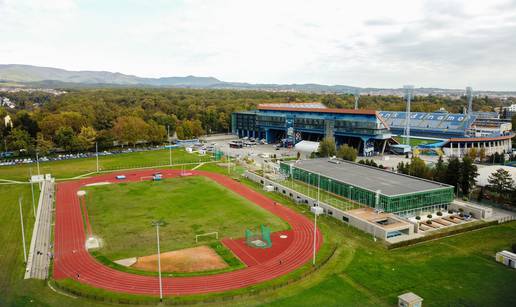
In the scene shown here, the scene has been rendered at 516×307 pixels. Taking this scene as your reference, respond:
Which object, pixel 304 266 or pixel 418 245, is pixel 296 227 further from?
pixel 418 245

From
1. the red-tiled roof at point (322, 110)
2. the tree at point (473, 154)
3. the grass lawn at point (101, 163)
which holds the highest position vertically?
the red-tiled roof at point (322, 110)

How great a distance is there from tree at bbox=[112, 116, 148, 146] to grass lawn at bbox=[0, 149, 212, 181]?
16.9ft

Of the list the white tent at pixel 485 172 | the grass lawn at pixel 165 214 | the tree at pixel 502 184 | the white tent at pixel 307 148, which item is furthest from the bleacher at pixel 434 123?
the grass lawn at pixel 165 214

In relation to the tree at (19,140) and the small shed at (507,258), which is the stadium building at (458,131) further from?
the tree at (19,140)

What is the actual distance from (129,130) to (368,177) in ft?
212

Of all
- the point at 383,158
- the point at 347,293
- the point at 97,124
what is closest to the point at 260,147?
the point at 383,158

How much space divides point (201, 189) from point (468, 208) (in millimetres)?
35774

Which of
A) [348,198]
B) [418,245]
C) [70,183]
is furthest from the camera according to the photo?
[70,183]

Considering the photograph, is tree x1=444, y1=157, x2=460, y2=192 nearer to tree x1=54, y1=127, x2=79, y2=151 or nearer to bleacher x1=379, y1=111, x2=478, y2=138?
bleacher x1=379, y1=111, x2=478, y2=138

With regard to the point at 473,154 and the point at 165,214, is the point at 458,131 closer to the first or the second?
the point at 473,154

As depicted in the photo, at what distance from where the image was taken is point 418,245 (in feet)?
119

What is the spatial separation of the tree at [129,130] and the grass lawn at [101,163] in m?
5.16

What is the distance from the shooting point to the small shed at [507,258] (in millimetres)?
31984

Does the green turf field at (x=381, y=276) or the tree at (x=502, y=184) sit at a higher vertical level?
the tree at (x=502, y=184)
